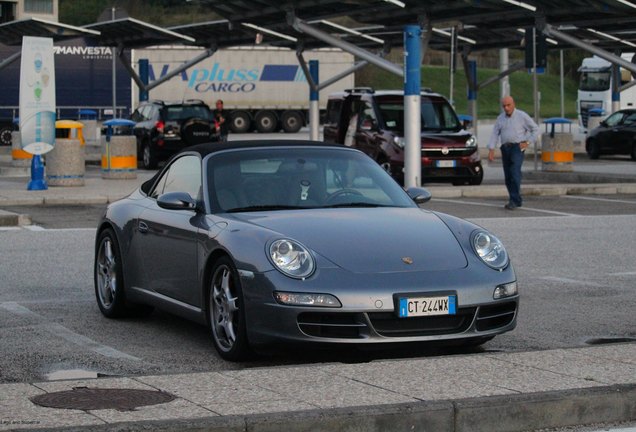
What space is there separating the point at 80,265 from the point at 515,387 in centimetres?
778

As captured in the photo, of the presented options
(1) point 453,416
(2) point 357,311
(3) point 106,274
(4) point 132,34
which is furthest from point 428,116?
(1) point 453,416

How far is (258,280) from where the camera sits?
27.1ft

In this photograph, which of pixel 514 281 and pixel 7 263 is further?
pixel 7 263

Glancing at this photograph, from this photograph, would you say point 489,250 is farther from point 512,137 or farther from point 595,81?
point 595,81

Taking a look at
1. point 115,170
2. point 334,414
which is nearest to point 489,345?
point 334,414

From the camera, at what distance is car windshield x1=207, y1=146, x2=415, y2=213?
938 cm

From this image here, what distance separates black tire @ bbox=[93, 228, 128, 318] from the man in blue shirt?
37.0 feet

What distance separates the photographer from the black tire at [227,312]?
8.44 meters

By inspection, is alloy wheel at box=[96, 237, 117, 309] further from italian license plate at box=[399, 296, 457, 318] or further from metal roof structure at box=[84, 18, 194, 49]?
metal roof structure at box=[84, 18, 194, 49]

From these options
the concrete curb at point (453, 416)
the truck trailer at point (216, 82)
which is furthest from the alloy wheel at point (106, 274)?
the truck trailer at point (216, 82)

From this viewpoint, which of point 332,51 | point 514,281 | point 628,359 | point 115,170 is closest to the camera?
point 628,359

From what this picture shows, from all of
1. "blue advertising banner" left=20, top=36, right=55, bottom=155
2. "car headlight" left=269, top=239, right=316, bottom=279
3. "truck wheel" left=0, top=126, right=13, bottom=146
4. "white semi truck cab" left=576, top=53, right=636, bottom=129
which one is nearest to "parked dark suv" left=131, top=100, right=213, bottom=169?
"blue advertising banner" left=20, top=36, right=55, bottom=155

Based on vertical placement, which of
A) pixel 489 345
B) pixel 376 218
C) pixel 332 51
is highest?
pixel 332 51

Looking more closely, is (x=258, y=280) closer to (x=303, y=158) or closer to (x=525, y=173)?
(x=303, y=158)
